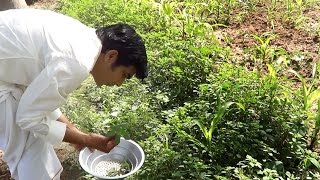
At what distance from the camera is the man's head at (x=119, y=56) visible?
8.26 ft

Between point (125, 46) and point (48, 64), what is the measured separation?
401mm

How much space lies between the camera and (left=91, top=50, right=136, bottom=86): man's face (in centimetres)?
253

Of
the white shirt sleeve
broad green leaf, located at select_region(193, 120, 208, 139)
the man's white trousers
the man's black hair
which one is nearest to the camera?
the white shirt sleeve

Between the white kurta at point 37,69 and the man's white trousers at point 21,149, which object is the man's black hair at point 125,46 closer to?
the white kurta at point 37,69

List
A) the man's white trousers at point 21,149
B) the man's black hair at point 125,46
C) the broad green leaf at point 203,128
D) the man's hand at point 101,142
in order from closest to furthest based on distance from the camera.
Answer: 1. the man's black hair at point 125,46
2. the man's white trousers at point 21,149
3. the man's hand at point 101,142
4. the broad green leaf at point 203,128

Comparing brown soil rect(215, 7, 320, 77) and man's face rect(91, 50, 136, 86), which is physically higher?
man's face rect(91, 50, 136, 86)

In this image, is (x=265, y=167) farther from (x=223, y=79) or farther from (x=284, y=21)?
(x=284, y=21)

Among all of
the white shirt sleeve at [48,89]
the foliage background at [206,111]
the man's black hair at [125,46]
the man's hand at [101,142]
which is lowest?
the foliage background at [206,111]

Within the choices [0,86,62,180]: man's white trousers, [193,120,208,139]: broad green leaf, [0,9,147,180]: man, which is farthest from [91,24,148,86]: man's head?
[193,120,208,139]: broad green leaf

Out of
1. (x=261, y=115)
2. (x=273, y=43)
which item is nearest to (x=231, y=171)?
(x=261, y=115)

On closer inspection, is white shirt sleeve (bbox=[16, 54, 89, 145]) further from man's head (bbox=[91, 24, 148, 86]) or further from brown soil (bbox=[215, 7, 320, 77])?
brown soil (bbox=[215, 7, 320, 77])

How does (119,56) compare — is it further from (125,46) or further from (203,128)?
(203,128)

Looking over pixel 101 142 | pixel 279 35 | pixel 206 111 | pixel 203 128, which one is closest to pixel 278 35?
pixel 279 35

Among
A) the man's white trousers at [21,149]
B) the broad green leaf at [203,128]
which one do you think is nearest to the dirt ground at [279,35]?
the broad green leaf at [203,128]
